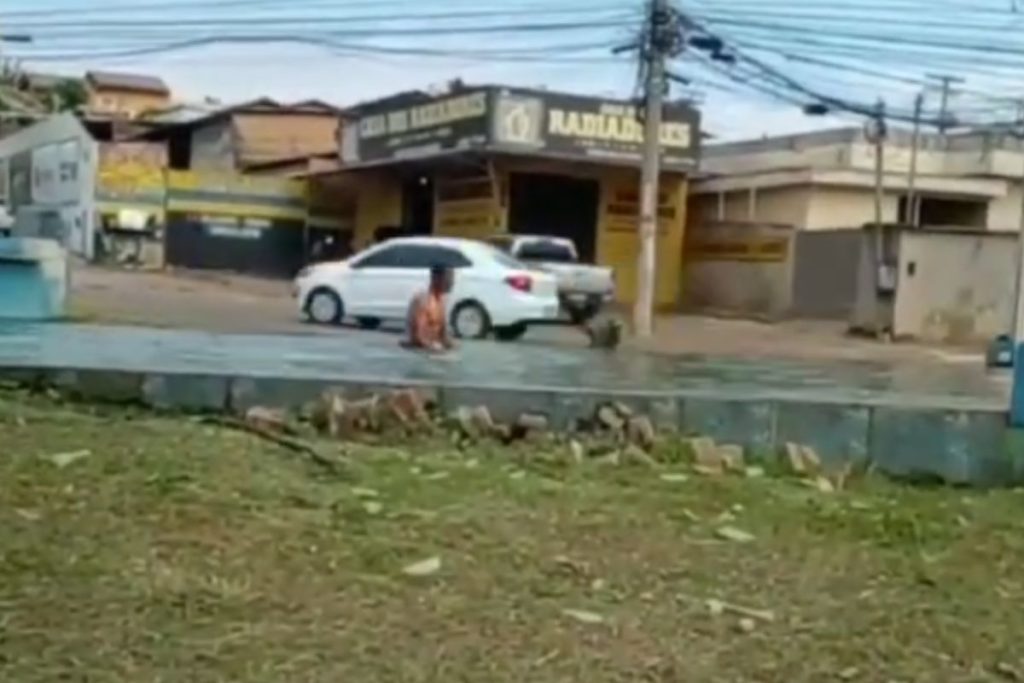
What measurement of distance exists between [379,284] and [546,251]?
18.6ft

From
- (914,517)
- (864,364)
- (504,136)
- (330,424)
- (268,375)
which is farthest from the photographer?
(504,136)

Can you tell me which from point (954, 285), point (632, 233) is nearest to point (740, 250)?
point (632, 233)

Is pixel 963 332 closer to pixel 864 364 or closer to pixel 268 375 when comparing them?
pixel 864 364

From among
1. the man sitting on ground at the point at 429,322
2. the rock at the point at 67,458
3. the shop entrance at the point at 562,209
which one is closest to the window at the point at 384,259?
the man sitting on ground at the point at 429,322

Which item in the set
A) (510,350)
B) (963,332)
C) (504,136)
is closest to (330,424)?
(510,350)

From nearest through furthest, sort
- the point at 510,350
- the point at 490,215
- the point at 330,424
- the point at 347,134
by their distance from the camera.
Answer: the point at 330,424
the point at 510,350
the point at 490,215
the point at 347,134

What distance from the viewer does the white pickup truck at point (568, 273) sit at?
26.0 meters

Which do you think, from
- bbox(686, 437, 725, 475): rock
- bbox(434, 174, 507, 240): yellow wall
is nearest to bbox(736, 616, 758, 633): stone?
bbox(686, 437, 725, 475): rock

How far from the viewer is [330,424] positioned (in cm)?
798

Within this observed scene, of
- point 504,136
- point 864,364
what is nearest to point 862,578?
point 864,364

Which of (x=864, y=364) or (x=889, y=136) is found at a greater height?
(x=889, y=136)

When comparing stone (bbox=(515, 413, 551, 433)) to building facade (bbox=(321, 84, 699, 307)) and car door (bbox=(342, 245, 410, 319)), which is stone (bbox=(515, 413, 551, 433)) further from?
building facade (bbox=(321, 84, 699, 307))

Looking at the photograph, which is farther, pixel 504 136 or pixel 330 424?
pixel 504 136

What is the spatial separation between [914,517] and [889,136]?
3415 centimetres
